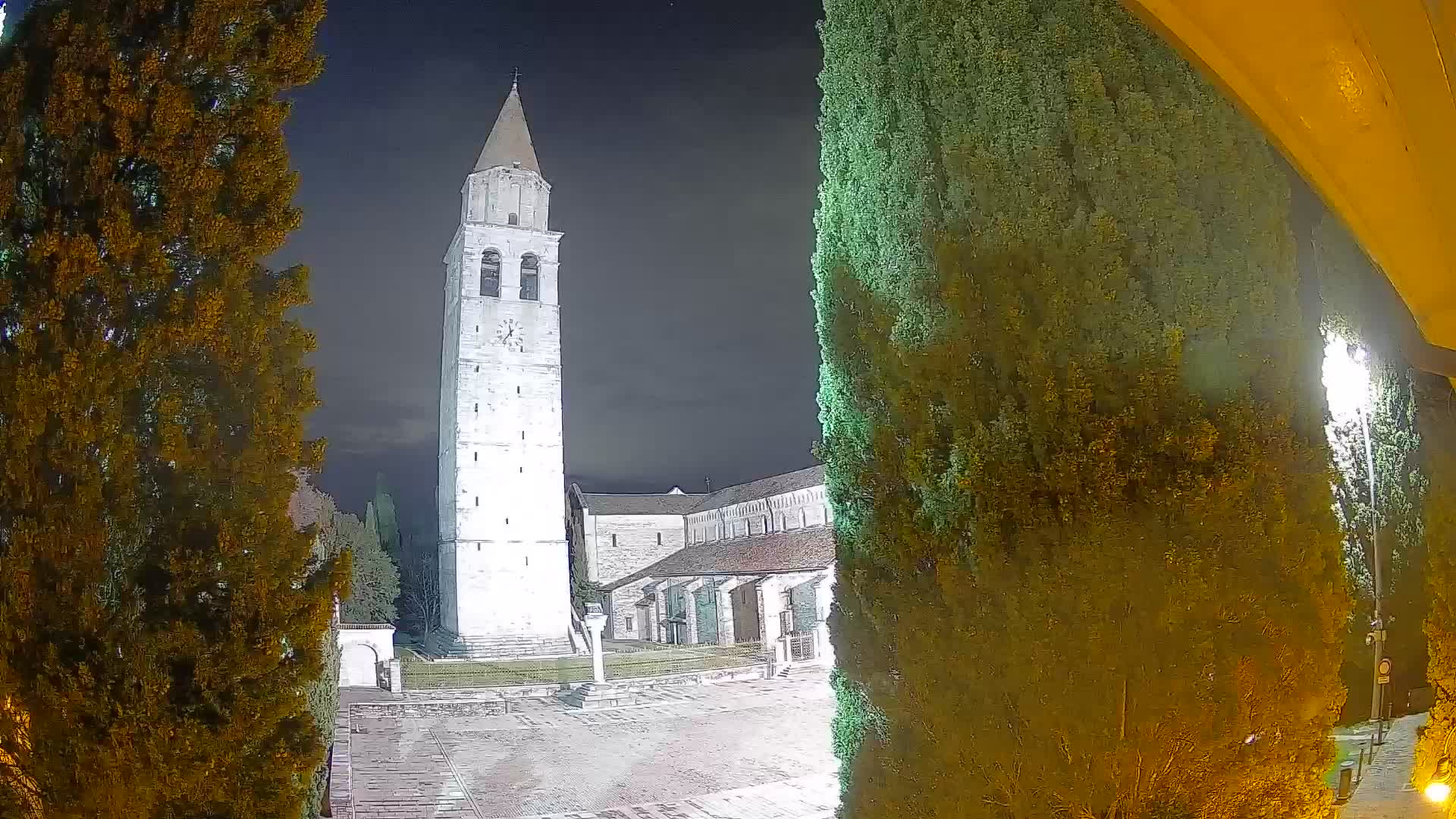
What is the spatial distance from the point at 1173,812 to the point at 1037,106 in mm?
3375

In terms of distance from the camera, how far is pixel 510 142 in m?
30.8

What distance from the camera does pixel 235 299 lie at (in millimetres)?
3305

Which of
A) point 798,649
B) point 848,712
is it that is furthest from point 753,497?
point 848,712

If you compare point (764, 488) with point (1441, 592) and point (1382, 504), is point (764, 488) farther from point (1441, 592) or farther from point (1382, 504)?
point (1441, 592)

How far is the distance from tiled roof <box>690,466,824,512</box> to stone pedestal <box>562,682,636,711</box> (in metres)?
12.4

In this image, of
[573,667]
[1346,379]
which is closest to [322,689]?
[1346,379]

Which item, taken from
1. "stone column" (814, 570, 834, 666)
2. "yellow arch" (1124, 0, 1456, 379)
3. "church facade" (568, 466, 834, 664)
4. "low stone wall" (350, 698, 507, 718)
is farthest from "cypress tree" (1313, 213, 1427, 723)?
"low stone wall" (350, 698, 507, 718)

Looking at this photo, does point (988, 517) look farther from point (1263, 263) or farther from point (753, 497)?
point (753, 497)

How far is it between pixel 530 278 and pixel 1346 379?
87.0 feet

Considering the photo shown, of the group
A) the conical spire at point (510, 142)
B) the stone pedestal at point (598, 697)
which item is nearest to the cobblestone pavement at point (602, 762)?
the stone pedestal at point (598, 697)

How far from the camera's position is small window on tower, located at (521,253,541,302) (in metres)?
31.1

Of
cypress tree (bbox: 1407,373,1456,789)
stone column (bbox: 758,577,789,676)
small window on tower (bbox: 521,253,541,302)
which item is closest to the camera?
cypress tree (bbox: 1407,373,1456,789)

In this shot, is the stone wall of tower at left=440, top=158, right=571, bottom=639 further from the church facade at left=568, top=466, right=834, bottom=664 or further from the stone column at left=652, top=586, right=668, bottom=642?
the church facade at left=568, top=466, right=834, bottom=664

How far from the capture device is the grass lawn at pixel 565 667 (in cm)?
1975
